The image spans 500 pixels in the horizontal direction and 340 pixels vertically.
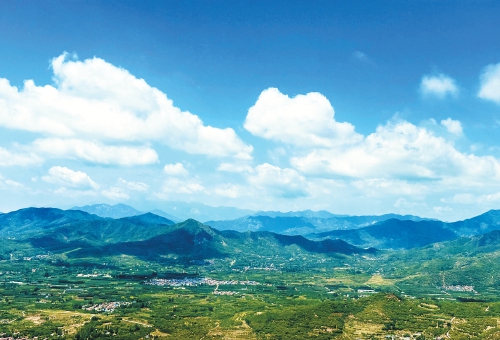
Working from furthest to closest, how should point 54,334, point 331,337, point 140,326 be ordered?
point 140,326, point 54,334, point 331,337

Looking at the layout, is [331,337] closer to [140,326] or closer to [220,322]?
[220,322]

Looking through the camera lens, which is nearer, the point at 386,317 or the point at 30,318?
the point at 386,317

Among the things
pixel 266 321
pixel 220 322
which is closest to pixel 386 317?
pixel 266 321

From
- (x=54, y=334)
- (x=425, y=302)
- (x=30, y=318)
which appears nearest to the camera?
(x=54, y=334)

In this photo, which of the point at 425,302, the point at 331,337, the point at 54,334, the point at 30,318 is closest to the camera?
the point at 331,337

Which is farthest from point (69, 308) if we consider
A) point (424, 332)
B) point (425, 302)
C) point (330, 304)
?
point (425, 302)

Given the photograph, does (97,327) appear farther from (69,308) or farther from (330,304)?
(330,304)

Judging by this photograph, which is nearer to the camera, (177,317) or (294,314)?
(294,314)

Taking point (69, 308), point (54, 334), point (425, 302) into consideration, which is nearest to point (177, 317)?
point (54, 334)
